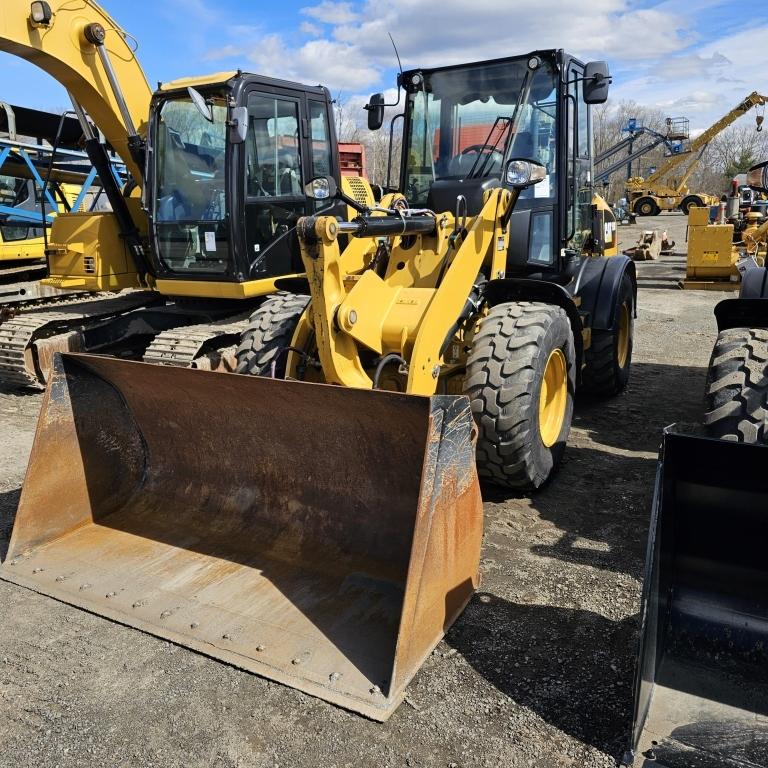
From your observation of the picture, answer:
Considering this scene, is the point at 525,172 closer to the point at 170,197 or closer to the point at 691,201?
the point at 170,197

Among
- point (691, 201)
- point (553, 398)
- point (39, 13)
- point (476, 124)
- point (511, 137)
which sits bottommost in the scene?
point (553, 398)

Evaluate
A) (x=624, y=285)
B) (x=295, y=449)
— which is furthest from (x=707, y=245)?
(x=295, y=449)

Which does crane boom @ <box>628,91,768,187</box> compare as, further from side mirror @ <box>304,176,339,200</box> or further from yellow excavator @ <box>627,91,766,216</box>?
side mirror @ <box>304,176,339,200</box>

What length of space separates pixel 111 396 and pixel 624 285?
427 centimetres

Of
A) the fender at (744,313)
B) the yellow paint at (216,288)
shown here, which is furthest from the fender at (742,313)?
the yellow paint at (216,288)

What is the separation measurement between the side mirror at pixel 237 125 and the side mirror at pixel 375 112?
3.30 ft

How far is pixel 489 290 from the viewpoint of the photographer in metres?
4.61

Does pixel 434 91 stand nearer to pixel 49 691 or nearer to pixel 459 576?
pixel 459 576

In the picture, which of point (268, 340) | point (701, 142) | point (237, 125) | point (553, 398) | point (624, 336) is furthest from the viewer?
point (701, 142)

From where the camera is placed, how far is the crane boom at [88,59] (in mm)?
6234

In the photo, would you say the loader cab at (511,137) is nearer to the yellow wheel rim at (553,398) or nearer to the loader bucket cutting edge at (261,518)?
the yellow wheel rim at (553,398)

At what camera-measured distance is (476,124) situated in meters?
5.35

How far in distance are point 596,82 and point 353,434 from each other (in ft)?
10.5

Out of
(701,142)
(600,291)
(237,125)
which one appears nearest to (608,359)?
(600,291)
